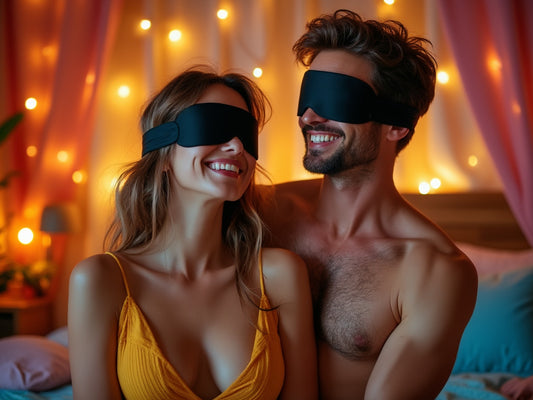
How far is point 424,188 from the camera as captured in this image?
12.0ft

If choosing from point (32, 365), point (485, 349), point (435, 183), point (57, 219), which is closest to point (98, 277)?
point (32, 365)

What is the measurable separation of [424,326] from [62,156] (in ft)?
9.17

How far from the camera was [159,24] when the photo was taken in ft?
13.1

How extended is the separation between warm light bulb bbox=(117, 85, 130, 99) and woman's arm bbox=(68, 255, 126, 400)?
8.63ft

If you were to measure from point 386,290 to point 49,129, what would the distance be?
266 centimetres

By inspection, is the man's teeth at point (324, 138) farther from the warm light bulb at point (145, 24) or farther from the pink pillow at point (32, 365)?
the warm light bulb at point (145, 24)

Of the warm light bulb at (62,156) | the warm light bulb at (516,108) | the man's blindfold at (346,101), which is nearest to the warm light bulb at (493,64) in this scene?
the warm light bulb at (516,108)

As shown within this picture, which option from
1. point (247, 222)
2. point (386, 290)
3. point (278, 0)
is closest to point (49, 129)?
point (278, 0)

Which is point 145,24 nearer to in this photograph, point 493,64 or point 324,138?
point 493,64

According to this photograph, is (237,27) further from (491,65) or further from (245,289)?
(245,289)

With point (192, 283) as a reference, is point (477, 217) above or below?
below

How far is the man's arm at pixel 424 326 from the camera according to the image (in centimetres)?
175

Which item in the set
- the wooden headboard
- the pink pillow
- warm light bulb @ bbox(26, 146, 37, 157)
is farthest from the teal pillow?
warm light bulb @ bbox(26, 146, 37, 157)

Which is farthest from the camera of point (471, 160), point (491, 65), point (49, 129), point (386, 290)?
point (49, 129)
